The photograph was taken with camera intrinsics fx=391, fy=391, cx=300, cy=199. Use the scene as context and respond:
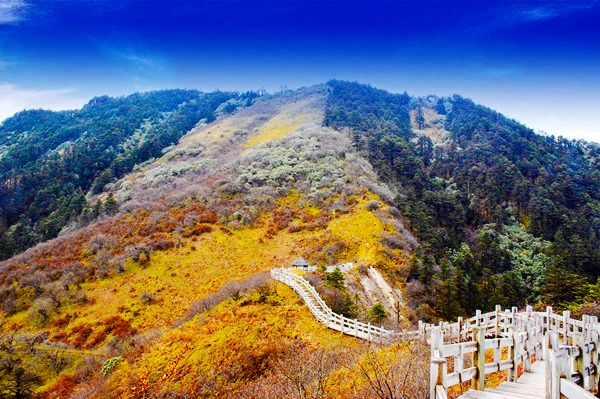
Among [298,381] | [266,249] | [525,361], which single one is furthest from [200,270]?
[525,361]

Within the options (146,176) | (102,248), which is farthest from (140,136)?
(102,248)

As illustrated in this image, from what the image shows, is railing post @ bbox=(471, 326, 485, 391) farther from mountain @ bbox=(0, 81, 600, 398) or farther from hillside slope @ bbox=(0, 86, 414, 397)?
hillside slope @ bbox=(0, 86, 414, 397)

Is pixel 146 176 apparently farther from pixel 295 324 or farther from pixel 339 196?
pixel 295 324

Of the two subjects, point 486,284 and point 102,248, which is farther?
point 102,248

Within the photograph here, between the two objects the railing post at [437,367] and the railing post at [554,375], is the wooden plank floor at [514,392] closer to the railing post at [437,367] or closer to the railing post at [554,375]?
the railing post at [437,367]

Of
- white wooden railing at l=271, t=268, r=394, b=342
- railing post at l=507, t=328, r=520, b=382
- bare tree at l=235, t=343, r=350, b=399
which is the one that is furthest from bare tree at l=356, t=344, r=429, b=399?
white wooden railing at l=271, t=268, r=394, b=342

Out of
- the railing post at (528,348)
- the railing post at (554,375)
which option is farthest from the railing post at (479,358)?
the railing post at (528,348)

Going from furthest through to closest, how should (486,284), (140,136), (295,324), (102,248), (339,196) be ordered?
(140,136)
(339,196)
(102,248)
(486,284)
(295,324)
